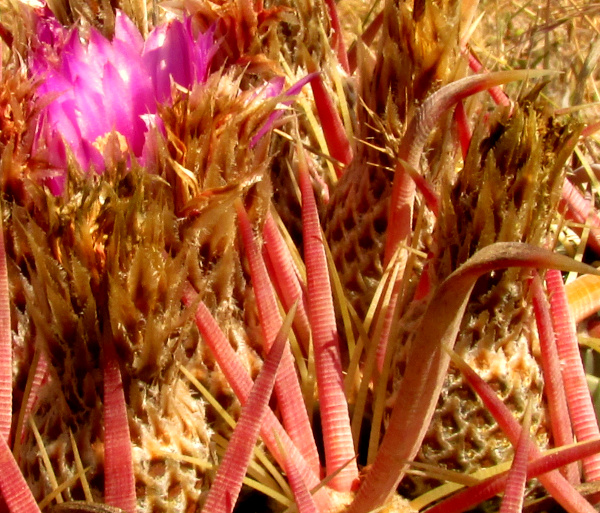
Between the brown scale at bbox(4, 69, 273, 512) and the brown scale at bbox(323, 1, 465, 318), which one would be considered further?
the brown scale at bbox(323, 1, 465, 318)

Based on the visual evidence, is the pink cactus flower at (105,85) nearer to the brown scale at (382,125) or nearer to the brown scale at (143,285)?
the brown scale at (143,285)

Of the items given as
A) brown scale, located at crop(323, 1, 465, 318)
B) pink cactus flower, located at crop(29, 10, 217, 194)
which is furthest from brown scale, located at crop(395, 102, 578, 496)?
pink cactus flower, located at crop(29, 10, 217, 194)

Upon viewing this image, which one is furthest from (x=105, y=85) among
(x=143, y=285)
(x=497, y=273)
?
(x=497, y=273)

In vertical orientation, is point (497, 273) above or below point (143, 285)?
above

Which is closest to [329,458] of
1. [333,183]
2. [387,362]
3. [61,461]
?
[387,362]

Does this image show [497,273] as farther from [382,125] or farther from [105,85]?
[105,85]

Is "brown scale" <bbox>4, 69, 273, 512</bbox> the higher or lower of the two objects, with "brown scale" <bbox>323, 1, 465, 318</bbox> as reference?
lower

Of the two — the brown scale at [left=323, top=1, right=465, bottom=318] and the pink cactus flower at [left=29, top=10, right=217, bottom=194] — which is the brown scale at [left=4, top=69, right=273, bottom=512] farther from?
the brown scale at [left=323, top=1, right=465, bottom=318]
